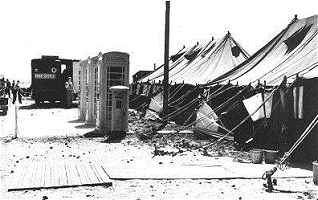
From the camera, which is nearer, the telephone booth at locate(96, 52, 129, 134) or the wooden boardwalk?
the wooden boardwalk

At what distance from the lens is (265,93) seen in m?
11.2

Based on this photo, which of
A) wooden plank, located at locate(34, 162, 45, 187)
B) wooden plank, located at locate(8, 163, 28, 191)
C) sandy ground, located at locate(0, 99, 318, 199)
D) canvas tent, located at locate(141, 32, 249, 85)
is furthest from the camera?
canvas tent, located at locate(141, 32, 249, 85)

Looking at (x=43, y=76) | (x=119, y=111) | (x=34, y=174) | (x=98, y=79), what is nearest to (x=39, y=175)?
(x=34, y=174)

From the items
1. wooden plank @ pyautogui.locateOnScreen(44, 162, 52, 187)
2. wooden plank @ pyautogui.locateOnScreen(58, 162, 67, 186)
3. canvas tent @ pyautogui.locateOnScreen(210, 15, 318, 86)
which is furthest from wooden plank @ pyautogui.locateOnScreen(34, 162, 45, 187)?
canvas tent @ pyautogui.locateOnScreen(210, 15, 318, 86)

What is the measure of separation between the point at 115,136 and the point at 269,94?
5250mm

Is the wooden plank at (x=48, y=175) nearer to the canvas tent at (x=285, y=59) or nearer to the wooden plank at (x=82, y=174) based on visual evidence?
the wooden plank at (x=82, y=174)

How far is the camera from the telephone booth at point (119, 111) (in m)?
13.2

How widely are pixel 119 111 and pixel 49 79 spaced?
16.5 meters

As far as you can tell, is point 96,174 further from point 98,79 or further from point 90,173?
point 98,79

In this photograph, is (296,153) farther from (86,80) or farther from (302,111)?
(86,80)

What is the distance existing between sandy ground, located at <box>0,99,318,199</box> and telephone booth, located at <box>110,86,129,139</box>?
1.22 ft

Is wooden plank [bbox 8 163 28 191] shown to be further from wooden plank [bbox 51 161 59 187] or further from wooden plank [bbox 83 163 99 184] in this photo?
wooden plank [bbox 83 163 99 184]

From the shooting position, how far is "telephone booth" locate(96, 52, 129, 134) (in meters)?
14.3

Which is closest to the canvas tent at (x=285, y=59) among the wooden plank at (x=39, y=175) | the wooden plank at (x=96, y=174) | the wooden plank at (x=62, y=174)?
the wooden plank at (x=96, y=174)
